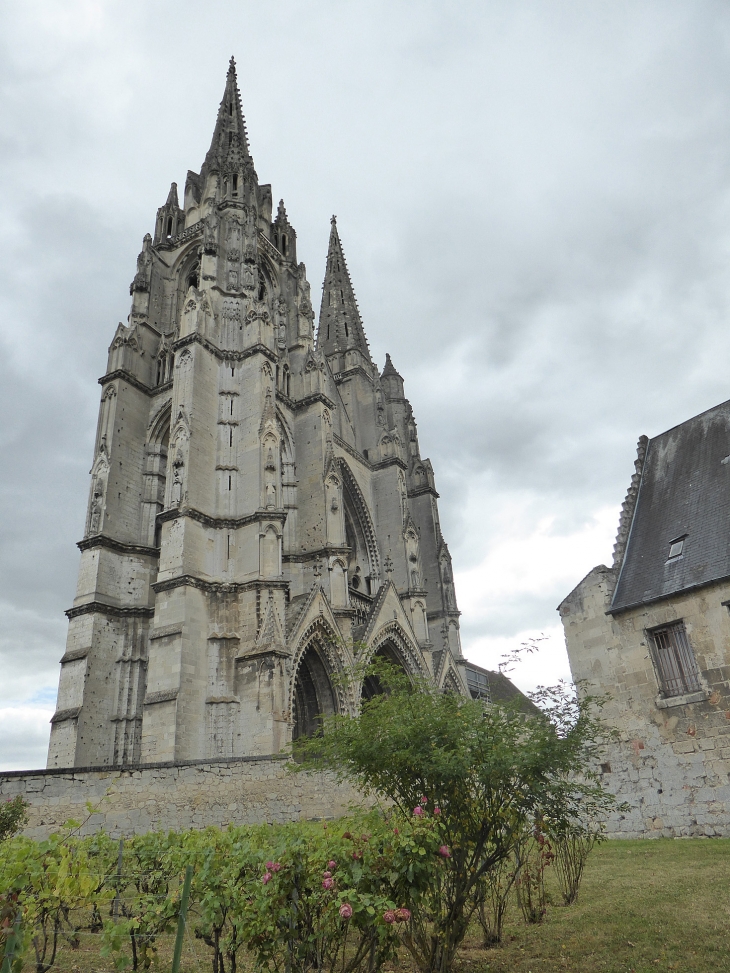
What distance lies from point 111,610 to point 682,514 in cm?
1820

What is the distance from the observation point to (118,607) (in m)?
22.3

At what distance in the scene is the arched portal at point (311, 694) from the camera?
72.6 feet

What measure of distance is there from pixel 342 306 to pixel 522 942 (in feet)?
123

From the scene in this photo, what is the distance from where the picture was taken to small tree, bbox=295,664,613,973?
5777 mm

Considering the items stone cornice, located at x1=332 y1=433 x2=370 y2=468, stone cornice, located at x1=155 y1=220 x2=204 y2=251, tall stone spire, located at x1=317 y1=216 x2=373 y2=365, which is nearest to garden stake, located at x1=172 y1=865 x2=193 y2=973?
stone cornice, located at x1=332 y1=433 x2=370 y2=468

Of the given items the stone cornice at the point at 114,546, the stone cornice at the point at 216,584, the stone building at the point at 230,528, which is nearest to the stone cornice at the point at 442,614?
the stone building at the point at 230,528

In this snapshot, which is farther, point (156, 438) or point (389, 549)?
point (389, 549)

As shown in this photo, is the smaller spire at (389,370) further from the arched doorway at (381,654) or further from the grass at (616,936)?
the grass at (616,936)

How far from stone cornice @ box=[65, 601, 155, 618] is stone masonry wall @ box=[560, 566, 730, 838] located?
14.7 m

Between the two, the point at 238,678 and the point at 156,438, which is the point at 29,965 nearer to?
the point at 238,678

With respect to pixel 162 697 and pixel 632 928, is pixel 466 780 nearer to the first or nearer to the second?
pixel 632 928

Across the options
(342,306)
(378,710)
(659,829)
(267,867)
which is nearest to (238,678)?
(659,829)

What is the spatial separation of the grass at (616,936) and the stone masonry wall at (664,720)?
3441 mm

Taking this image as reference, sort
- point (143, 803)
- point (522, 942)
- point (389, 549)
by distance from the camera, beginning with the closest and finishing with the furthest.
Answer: point (522, 942), point (143, 803), point (389, 549)
